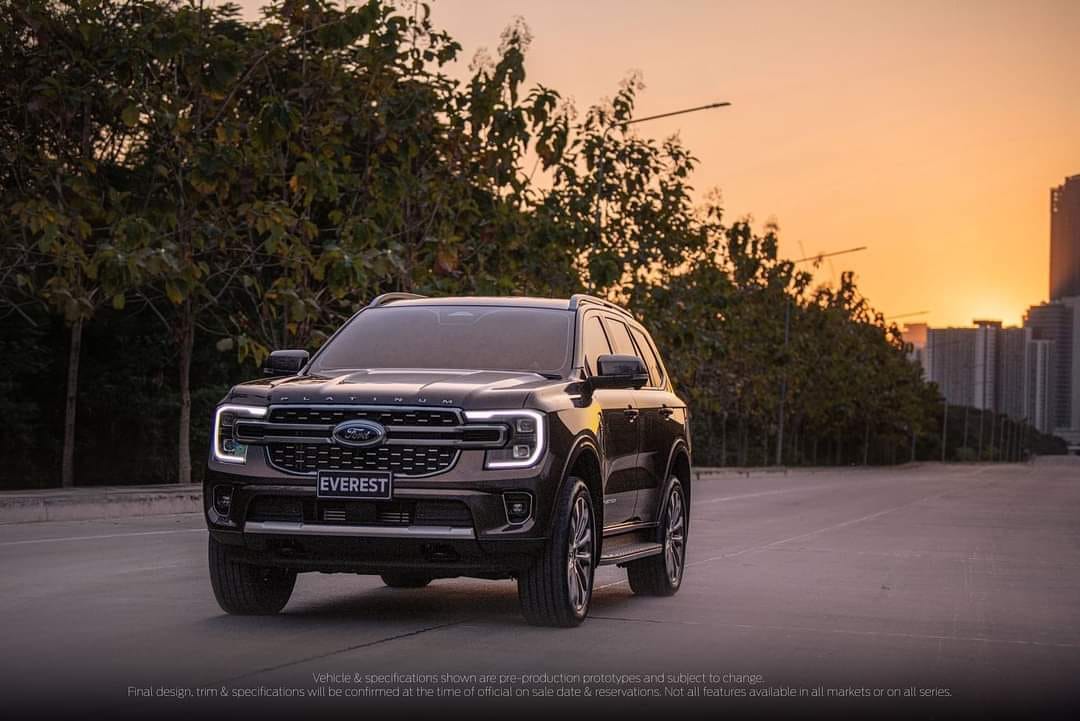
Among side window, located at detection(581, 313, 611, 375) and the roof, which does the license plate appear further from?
the roof

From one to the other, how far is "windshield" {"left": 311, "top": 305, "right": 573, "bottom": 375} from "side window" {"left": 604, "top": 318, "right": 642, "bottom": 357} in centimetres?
86

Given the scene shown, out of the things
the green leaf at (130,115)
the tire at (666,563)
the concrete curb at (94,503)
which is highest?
the green leaf at (130,115)

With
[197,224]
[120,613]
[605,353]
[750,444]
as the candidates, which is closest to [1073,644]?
[605,353]

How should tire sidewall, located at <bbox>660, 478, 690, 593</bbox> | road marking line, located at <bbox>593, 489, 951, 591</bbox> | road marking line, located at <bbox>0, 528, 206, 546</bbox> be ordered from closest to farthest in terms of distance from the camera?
tire sidewall, located at <bbox>660, 478, 690, 593</bbox>, road marking line, located at <bbox>593, 489, 951, 591</bbox>, road marking line, located at <bbox>0, 528, 206, 546</bbox>

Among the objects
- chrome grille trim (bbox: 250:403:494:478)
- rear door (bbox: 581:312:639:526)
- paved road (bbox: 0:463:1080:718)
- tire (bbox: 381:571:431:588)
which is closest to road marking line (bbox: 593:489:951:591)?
paved road (bbox: 0:463:1080:718)

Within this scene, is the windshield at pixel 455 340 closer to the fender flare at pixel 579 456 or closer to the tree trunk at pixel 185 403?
the fender flare at pixel 579 456

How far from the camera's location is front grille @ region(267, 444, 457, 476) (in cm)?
975

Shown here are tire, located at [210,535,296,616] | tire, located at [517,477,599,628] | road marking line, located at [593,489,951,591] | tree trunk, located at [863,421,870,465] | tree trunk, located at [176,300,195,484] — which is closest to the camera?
tire, located at [517,477,599,628]

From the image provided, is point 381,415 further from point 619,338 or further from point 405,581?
point 619,338

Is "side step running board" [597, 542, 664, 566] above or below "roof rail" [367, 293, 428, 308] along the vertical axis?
below

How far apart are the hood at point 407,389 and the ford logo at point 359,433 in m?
0.14

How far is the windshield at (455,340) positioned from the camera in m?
11.2

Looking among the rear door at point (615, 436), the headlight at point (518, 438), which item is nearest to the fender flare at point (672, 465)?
the rear door at point (615, 436)

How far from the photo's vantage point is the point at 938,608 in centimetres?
1232
